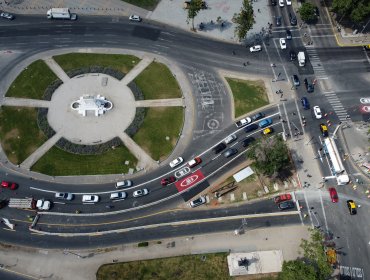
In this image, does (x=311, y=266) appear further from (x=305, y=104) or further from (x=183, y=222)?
(x=305, y=104)

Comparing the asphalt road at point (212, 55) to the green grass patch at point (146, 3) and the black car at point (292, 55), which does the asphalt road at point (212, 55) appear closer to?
the black car at point (292, 55)

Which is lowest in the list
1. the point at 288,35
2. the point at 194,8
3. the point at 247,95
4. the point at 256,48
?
the point at 247,95

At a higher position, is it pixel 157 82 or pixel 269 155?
pixel 157 82

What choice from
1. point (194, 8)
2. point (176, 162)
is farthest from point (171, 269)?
point (194, 8)

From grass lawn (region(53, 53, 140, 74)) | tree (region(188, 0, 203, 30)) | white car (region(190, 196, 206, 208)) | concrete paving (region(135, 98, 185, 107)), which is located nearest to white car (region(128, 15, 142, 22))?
grass lawn (region(53, 53, 140, 74))

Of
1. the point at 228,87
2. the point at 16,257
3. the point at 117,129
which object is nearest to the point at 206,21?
the point at 228,87

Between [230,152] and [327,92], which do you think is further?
[327,92]

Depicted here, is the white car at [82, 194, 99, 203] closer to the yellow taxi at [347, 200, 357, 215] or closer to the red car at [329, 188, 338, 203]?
the red car at [329, 188, 338, 203]
